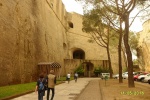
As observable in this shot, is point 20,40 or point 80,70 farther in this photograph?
point 80,70

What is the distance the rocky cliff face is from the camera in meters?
17.5

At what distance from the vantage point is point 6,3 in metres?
18.5

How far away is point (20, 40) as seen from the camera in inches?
822

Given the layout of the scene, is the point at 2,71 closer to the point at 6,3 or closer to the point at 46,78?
the point at 6,3

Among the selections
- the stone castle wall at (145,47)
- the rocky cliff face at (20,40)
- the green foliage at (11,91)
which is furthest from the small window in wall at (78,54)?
the green foliage at (11,91)

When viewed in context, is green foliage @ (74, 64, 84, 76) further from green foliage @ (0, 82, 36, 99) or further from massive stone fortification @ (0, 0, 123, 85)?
green foliage @ (0, 82, 36, 99)

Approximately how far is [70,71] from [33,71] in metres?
22.1

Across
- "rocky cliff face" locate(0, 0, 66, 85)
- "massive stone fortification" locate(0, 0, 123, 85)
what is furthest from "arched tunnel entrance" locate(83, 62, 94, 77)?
"rocky cliff face" locate(0, 0, 66, 85)

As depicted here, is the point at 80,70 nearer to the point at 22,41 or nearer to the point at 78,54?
the point at 78,54

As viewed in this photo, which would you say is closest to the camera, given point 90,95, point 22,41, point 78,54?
point 90,95

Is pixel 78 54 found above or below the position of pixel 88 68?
above

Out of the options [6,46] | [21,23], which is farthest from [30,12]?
[6,46]

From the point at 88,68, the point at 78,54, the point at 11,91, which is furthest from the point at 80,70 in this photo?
the point at 11,91

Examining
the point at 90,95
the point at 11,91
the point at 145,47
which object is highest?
the point at 145,47
